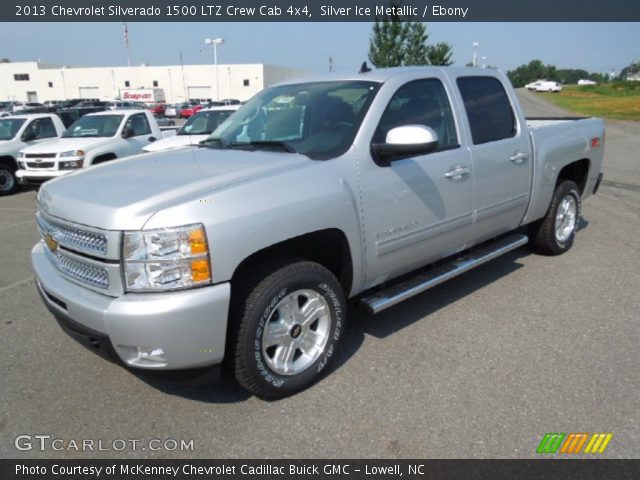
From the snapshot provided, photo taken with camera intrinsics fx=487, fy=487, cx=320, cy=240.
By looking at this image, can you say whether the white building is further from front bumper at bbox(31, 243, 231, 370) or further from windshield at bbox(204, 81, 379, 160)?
front bumper at bbox(31, 243, 231, 370)

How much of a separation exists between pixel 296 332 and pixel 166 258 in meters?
0.97

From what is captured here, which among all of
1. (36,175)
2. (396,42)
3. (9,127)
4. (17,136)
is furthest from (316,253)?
(396,42)

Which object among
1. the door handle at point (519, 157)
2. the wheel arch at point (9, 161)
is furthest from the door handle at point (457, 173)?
the wheel arch at point (9, 161)

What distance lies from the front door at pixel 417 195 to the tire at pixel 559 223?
1.66 metres

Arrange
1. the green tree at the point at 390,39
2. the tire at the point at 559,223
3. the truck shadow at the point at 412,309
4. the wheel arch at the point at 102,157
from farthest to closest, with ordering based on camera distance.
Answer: the green tree at the point at 390,39, the wheel arch at the point at 102,157, the tire at the point at 559,223, the truck shadow at the point at 412,309

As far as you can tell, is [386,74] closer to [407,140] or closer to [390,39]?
[407,140]

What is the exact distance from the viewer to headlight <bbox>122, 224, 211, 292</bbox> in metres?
2.35

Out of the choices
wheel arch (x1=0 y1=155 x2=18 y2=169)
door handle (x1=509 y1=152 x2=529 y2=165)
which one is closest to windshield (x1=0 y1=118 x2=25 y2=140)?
wheel arch (x1=0 y1=155 x2=18 y2=169)

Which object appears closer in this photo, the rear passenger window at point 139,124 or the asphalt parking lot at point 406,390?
the asphalt parking lot at point 406,390

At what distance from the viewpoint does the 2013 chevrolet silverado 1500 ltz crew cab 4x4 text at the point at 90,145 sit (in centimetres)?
Answer: 970

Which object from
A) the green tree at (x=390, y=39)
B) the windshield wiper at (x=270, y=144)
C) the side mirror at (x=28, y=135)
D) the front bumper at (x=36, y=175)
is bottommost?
the front bumper at (x=36, y=175)


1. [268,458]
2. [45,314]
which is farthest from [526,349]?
[45,314]

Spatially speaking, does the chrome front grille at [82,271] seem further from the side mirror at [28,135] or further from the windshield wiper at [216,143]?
the side mirror at [28,135]
